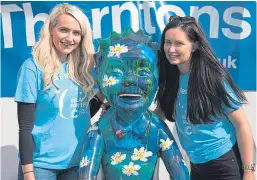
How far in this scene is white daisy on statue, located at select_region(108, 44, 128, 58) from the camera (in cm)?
175

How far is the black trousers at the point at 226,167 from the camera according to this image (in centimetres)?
181

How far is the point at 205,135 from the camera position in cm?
181

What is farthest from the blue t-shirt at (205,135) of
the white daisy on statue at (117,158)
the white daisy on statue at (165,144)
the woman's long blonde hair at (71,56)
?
the woman's long blonde hair at (71,56)

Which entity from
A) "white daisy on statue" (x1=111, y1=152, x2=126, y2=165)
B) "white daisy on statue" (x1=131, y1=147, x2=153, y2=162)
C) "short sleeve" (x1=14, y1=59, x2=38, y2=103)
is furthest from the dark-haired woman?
"short sleeve" (x1=14, y1=59, x2=38, y2=103)

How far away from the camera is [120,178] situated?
1.82 m

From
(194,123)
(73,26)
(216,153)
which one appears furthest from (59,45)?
(216,153)

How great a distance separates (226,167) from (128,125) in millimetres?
487

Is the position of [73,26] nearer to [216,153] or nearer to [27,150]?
[27,150]

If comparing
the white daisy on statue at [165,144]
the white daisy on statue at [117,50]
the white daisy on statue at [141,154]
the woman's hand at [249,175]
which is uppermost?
the white daisy on statue at [117,50]

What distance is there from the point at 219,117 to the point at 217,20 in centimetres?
127

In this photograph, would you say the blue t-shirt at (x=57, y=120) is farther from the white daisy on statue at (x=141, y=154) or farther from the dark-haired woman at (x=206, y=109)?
the dark-haired woman at (x=206, y=109)

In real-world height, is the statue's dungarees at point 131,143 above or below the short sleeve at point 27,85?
below

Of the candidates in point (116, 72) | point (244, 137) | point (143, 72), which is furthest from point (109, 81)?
point (244, 137)

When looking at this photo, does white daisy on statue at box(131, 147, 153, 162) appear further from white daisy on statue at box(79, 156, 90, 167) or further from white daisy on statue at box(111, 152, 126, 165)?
white daisy on statue at box(79, 156, 90, 167)
